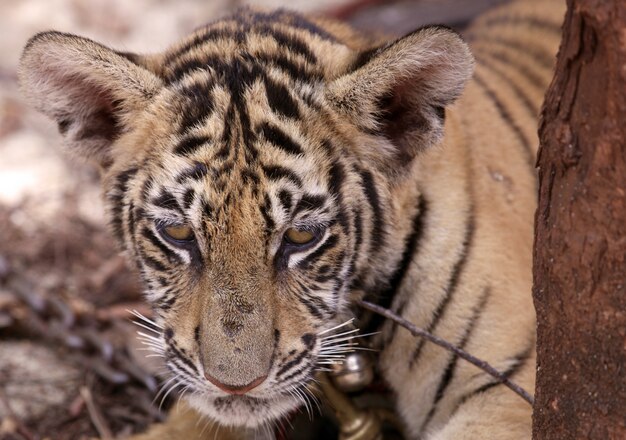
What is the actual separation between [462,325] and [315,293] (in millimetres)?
411

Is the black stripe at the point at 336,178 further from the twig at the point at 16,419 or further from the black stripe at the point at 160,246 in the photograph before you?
the twig at the point at 16,419

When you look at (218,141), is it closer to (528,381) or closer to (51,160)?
(528,381)

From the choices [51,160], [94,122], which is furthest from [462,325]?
[51,160]

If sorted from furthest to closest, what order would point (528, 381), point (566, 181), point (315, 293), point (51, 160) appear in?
point (51, 160) → point (528, 381) → point (315, 293) → point (566, 181)

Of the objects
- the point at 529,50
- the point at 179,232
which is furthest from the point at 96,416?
the point at 529,50

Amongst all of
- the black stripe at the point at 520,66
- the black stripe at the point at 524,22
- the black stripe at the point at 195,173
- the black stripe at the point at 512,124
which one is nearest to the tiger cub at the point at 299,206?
the black stripe at the point at 195,173

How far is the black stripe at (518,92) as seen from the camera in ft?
9.43

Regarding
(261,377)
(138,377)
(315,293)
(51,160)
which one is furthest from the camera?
(51,160)

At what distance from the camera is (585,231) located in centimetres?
150

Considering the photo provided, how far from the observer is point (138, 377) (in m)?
2.98

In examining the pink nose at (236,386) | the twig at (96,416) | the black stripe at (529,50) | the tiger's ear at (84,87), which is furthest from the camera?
the black stripe at (529,50)

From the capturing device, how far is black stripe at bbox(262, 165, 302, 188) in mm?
1950

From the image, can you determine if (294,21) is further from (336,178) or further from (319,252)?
(319,252)

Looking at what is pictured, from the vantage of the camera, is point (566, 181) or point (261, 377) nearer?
point (566, 181)
